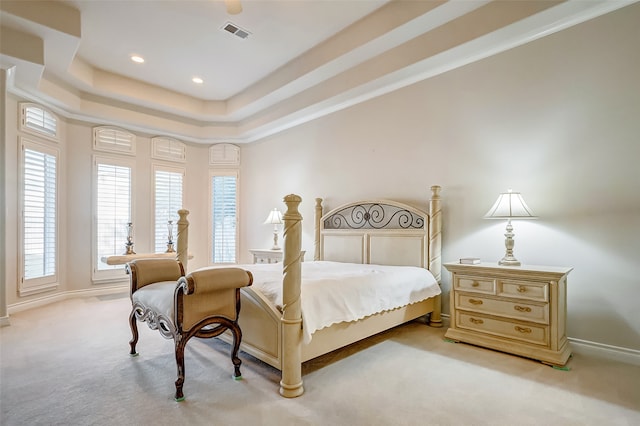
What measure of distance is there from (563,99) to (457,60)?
1.12 metres

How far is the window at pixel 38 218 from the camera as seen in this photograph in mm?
4410

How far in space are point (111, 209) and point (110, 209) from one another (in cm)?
2

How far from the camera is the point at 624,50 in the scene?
2.68m

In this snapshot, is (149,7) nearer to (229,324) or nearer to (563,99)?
(229,324)

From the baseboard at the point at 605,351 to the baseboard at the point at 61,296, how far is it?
247 inches

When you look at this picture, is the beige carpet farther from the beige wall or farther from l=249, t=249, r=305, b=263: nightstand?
l=249, t=249, r=305, b=263: nightstand

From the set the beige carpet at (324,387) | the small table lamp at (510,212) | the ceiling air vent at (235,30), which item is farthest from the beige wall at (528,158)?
the ceiling air vent at (235,30)

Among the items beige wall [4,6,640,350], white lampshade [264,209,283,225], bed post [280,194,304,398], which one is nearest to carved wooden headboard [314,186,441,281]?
beige wall [4,6,640,350]

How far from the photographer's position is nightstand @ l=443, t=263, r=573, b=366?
2.60m

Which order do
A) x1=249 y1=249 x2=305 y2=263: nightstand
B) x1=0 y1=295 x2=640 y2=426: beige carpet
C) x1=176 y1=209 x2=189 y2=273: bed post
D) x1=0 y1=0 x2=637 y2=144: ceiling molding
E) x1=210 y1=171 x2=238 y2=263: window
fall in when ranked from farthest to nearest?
1. x1=210 y1=171 x2=238 y2=263: window
2. x1=249 y1=249 x2=305 y2=263: nightstand
3. x1=176 y1=209 x2=189 y2=273: bed post
4. x1=0 y1=0 x2=637 y2=144: ceiling molding
5. x1=0 y1=295 x2=640 y2=426: beige carpet

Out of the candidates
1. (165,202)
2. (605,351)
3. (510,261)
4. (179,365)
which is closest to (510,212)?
(510,261)

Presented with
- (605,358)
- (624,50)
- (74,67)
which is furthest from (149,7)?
(605,358)

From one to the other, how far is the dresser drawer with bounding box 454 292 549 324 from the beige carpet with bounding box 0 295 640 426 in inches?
13.4

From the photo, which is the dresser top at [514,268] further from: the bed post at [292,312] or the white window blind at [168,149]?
the white window blind at [168,149]
